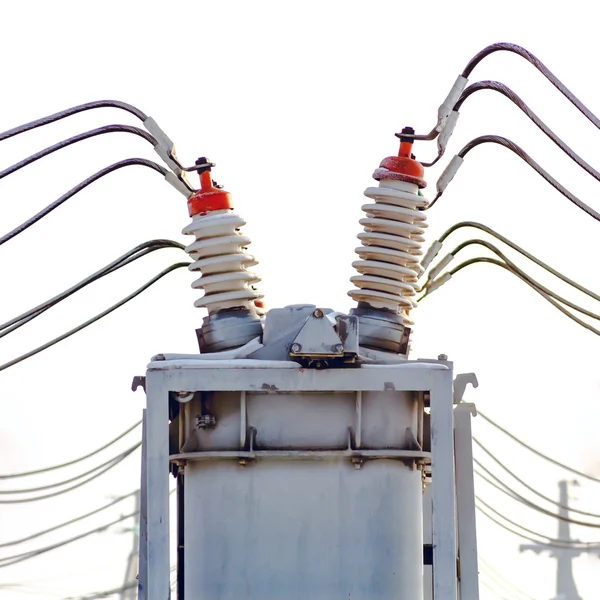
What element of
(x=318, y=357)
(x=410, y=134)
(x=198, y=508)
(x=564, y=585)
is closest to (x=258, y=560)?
(x=198, y=508)

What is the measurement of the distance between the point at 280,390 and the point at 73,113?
9.18 feet

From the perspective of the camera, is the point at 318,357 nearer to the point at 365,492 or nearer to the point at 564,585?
the point at 365,492

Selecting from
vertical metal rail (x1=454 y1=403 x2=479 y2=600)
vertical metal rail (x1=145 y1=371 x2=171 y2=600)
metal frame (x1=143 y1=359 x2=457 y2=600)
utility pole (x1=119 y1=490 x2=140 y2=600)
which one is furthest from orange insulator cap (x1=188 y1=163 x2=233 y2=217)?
utility pole (x1=119 y1=490 x2=140 y2=600)

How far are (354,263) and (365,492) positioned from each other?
1.70 m

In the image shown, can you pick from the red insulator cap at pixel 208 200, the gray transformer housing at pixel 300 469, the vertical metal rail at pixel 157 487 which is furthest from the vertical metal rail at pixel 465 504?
the vertical metal rail at pixel 157 487

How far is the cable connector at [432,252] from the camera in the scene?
14781mm

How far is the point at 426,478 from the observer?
46.1 feet

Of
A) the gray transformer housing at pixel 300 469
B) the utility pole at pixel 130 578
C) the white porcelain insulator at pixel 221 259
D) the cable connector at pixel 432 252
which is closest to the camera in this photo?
the gray transformer housing at pixel 300 469

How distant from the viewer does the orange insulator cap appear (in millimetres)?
13445

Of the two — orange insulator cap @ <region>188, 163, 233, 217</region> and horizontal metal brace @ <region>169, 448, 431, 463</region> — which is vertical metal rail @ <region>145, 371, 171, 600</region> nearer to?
horizontal metal brace @ <region>169, 448, 431, 463</region>

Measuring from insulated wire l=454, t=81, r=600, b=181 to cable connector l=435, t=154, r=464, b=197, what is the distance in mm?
424

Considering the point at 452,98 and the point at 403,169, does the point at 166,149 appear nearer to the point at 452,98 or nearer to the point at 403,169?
the point at 403,169

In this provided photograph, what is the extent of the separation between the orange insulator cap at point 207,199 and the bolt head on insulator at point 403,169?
3.59 ft

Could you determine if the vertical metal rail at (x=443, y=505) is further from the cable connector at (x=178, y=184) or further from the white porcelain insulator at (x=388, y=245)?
the cable connector at (x=178, y=184)
